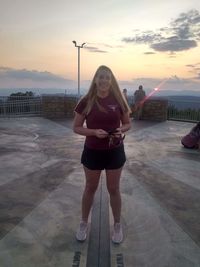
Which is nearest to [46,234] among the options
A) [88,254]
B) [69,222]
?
[69,222]

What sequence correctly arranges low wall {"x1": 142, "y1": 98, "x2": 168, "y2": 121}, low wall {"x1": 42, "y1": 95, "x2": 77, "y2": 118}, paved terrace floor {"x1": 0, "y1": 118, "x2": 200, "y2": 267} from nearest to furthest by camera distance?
paved terrace floor {"x1": 0, "y1": 118, "x2": 200, "y2": 267} → low wall {"x1": 142, "y1": 98, "x2": 168, "y2": 121} → low wall {"x1": 42, "y1": 95, "x2": 77, "y2": 118}

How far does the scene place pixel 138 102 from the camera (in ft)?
53.9

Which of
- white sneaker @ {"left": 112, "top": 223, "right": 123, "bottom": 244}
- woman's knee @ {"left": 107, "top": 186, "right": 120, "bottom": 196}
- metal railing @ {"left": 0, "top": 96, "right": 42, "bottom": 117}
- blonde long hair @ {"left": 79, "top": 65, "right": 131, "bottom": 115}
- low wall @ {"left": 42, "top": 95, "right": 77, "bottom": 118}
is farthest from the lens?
metal railing @ {"left": 0, "top": 96, "right": 42, "bottom": 117}

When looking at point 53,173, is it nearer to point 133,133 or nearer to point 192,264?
point 192,264

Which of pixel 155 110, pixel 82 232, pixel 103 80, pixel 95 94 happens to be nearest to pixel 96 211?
pixel 82 232

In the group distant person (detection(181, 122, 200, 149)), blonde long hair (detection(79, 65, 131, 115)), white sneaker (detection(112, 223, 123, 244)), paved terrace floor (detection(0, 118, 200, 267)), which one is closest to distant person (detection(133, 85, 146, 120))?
distant person (detection(181, 122, 200, 149))

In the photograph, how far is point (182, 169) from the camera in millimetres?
7246

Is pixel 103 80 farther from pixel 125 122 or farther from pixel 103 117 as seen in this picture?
pixel 125 122

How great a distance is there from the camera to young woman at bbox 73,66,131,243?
3512 mm

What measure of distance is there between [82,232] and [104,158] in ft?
3.23

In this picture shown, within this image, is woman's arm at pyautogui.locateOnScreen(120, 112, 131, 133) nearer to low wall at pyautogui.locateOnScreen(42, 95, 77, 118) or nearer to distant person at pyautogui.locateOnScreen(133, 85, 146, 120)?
distant person at pyautogui.locateOnScreen(133, 85, 146, 120)

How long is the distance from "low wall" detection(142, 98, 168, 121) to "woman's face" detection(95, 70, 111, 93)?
13.0 metres

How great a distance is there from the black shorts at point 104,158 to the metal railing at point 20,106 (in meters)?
13.7

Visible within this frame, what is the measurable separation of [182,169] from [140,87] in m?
9.84
